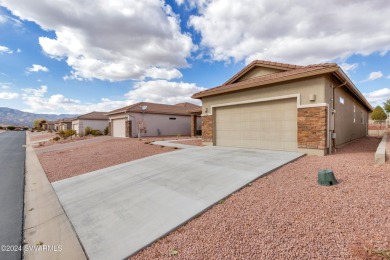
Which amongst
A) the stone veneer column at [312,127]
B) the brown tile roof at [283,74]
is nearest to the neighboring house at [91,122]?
the brown tile roof at [283,74]

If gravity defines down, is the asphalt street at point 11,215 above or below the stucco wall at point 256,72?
below

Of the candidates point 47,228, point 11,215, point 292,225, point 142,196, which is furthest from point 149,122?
point 292,225

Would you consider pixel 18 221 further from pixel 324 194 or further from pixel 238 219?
pixel 324 194

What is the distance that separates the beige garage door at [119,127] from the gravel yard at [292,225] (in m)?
20.6

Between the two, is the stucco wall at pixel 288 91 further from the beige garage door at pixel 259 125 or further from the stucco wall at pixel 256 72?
the stucco wall at pixel 256 72

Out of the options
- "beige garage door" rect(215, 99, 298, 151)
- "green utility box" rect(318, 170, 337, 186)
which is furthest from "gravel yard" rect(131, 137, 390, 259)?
"beige garage door" rect(215, 99, 298, 151)

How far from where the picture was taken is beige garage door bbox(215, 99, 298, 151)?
8586 mm

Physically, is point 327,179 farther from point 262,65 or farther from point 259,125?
point 262,65

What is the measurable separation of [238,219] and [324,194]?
204 centimetres

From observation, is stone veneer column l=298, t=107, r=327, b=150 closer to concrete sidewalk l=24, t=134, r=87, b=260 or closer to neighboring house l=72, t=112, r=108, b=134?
concrete sidewalk l=24, t=134, r=87, b=260

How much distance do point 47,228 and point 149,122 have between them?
63.6ft

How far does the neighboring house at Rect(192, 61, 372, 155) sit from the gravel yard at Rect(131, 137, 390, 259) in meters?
3.48

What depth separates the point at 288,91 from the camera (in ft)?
27.8

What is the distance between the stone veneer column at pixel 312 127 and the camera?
7535mm
